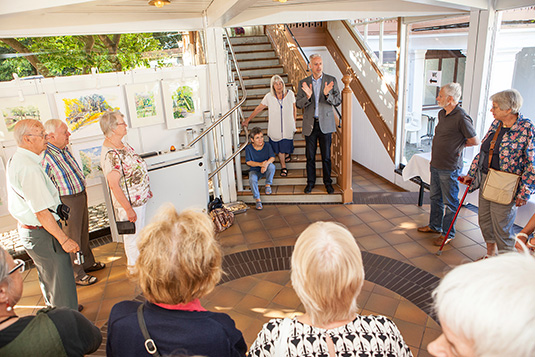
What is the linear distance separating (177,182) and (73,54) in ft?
14.7

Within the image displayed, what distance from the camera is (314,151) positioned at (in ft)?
18.7

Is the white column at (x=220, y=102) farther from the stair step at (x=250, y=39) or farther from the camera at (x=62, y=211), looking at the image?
the stair step at (x=250, y=39)

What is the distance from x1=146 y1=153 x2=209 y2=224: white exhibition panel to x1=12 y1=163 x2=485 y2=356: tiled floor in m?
0.67

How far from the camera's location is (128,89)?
4777mm

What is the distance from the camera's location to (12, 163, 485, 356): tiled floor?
335 cm

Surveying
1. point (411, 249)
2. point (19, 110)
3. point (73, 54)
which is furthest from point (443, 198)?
point (73, 54)

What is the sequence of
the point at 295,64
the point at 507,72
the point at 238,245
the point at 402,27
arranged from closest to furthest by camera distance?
the point at 238,245, the point at 507,72, the point at 402,27, the point at 295,64

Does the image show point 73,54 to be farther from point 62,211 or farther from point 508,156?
point 508,156

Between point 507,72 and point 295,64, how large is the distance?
381cm

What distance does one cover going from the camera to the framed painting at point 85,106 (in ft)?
14.1

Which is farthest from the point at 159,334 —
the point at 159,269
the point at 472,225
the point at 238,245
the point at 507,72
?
the point at 507,72

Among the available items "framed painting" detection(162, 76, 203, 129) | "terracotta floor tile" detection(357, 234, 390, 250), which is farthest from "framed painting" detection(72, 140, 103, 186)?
"terracotta floor tile" detection(357, 234, 390, 250)

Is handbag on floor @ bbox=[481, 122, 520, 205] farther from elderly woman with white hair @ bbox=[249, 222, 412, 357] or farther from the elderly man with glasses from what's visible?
the elderly man with glasses

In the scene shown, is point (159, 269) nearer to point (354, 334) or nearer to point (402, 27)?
point (354, 334)
